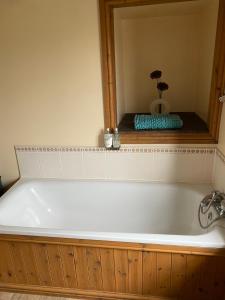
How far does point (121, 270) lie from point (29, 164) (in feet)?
3.98

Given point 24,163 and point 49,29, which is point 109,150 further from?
point 49,29

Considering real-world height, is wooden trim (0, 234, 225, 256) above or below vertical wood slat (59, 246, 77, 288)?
above

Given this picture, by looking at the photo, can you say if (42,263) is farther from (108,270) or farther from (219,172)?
(219,172)

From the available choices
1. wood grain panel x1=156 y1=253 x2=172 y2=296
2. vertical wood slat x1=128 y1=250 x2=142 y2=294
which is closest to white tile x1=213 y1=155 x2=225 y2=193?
wood grain panel x1=156 y1=253 x2=172 y2=296

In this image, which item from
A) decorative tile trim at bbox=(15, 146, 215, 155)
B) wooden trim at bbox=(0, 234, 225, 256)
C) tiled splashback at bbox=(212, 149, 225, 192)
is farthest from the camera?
decorative tile trim at bbox=(15, 146, 215, 155)

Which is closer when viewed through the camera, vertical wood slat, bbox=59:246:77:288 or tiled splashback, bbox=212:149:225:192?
vertical wood slat, bbox=59:246:77:288

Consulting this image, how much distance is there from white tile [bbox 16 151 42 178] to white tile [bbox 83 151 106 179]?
434mm

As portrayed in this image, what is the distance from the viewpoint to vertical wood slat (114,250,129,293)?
4.67 ft

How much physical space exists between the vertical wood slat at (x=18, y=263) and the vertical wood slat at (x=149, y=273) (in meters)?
0.82

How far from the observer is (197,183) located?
1.97 meters

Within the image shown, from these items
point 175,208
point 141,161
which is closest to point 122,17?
point 141,161

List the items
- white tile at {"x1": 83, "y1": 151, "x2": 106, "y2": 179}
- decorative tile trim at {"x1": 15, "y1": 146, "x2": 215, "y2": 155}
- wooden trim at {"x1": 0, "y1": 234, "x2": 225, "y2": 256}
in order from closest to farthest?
wooden trim at {"x1": 0, "y1": 234, "x2": 225, "y2": 256} → decorative tile trim at {"x1": 15, "y1": 146, "x2": 215, "y2": 155} → white tile at {"x1": 83, "y1": 151, "x2": 106, "y2": 179}

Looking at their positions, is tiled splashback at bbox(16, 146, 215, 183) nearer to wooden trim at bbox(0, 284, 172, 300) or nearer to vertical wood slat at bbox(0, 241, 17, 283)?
vertical wood slat at bbox(0, 241, 17, 283)

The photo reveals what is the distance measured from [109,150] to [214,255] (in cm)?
106
